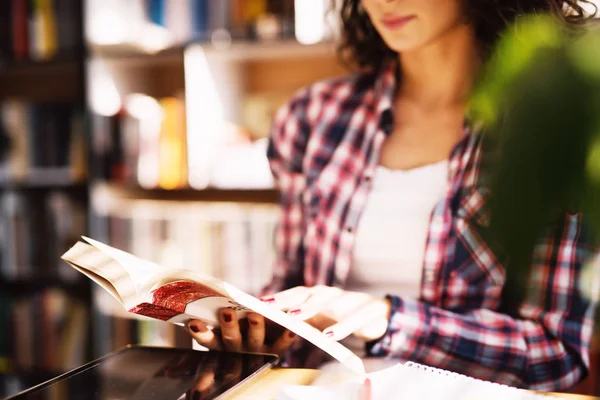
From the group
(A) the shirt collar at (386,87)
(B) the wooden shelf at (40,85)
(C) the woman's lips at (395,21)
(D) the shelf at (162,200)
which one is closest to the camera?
(C) the woman's lips at (395,21)

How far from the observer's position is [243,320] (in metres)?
Answer: 0.71

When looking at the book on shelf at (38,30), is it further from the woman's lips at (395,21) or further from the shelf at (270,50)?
the woman's lips at (395,21)

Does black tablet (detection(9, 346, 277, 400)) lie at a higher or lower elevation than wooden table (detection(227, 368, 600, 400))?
higher

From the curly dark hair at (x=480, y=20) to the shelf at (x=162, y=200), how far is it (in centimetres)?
55

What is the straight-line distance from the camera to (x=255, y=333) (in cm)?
72

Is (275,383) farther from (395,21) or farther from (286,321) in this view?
(395,21)

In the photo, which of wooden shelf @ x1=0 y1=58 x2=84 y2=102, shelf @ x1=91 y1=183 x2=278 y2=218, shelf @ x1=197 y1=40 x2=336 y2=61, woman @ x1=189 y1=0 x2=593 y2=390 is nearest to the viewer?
woman @ x1=189 y1=0 x2=593 y2=390

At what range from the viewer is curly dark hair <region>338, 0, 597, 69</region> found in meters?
0.85

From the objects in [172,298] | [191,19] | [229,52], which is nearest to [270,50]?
[229,52]

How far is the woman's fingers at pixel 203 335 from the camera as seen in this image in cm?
70

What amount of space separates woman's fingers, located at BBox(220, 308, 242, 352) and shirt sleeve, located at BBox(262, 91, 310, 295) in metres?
0.42

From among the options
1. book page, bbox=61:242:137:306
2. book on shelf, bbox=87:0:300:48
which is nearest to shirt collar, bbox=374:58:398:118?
book on shelf, bbox=87:0:300:48

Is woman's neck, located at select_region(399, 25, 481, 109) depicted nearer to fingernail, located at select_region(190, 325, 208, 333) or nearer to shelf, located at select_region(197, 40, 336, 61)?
shelf, located at select_region(197, 40, 336, 61)

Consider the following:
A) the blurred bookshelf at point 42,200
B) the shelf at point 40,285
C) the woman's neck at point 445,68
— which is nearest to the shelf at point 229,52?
the blurred bookshelf at point 42,200
